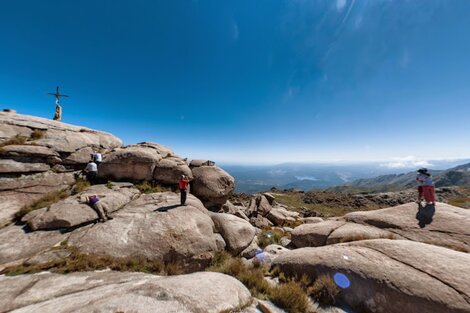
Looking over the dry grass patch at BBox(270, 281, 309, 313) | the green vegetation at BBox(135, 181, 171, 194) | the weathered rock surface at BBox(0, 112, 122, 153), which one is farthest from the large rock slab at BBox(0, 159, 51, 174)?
the dry grass patch at BBox(270, 281, 309, 313)

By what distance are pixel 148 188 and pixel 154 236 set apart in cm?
775

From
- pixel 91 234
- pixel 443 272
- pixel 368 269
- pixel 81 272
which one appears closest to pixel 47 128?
pixel 91 234

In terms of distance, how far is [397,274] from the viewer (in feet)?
25.3

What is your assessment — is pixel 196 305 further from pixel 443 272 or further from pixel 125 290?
pixel 443 272

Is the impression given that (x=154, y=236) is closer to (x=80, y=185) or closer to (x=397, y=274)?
(x=80, y=185)

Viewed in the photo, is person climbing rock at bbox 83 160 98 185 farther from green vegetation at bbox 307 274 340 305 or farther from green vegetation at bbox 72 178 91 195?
green vegetation at bbox 307 274 340 305

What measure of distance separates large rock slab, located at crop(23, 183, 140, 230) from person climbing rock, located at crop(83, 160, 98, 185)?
2886mm

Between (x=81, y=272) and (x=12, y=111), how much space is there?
2656cm

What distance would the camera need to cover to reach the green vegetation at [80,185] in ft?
55.1

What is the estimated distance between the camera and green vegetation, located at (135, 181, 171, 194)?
60.6 feet

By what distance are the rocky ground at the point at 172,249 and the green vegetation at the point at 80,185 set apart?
138 millimetres

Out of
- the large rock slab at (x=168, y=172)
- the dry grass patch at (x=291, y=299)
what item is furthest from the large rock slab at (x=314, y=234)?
the large rock slab at (x=168, y=172)

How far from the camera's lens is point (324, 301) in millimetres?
7582

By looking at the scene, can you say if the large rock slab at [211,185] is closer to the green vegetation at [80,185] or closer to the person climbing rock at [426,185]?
the green vegetation at [80,185]
